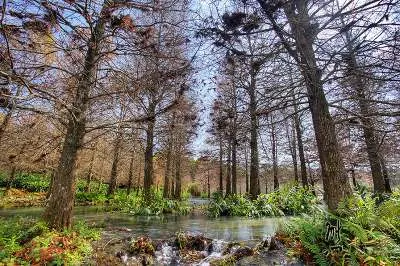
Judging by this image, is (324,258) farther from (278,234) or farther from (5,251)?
(5,251)

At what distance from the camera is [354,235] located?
197 inches

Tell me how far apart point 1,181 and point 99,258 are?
2552cm

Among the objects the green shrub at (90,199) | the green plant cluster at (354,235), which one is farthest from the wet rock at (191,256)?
the green shrub at (90,199)

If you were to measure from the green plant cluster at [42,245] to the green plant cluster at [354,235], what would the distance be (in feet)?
13.0

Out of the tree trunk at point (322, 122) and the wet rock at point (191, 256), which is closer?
the tree trunk at point (322, 122)

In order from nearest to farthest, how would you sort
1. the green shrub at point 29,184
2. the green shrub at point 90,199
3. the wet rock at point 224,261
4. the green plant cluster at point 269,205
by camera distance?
the wet rock at point 224,261 < the green plant cluster at point 269,205 < the green shrub at point 90,199 < the green shrub at point 29,184

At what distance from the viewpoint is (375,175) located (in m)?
13.9

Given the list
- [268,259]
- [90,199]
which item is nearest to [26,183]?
[90,199]

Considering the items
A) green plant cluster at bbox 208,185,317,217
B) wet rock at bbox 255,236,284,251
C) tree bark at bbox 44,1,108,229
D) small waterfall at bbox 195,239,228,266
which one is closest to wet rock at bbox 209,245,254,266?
small waterfall at bbox 195,239,228,266

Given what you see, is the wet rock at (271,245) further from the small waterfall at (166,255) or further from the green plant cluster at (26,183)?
the green plant cluster at (26,183)

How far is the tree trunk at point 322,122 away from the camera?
571 cm

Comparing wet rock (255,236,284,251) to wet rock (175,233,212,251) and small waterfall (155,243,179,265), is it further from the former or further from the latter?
→ small waterfall (155,243,179,265)

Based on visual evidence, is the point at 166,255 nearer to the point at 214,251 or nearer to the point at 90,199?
the point at 214,251

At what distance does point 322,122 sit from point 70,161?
5.69 metres
